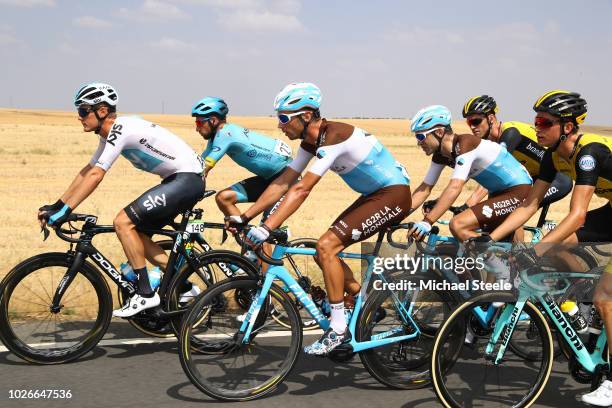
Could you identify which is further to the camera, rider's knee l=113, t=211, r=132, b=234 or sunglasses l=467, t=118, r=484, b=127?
sunglasses l=467, t=118, r=484, b=127

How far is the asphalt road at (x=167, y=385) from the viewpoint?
483cm

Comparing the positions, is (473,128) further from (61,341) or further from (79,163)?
(79,163)

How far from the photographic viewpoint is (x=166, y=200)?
5926 mm

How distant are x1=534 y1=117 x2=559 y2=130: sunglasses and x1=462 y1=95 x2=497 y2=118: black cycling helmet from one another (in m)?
2.58

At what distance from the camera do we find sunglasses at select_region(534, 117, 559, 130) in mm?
4832

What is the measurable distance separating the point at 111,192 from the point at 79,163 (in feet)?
32.8

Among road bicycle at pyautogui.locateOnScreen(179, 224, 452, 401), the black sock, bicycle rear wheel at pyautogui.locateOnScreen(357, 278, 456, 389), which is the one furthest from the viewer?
the black sock

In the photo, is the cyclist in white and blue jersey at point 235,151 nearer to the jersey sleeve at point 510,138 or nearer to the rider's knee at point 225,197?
the rider's knee at point 225,197

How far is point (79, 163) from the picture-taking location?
1086 inches

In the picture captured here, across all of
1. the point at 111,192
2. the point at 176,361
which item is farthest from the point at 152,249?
the point at 111,192

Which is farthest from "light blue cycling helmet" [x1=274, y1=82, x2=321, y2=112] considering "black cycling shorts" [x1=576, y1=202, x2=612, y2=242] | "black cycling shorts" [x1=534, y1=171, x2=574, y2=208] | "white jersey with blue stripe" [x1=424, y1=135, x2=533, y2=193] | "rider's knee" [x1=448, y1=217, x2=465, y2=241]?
"black cycling shorts" [x1=534, y1=171, x2=574, y2=208]

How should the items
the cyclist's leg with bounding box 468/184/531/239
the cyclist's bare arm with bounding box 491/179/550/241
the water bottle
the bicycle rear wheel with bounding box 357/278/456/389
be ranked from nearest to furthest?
the water bottle → the bicycle rear wheel with bounding box 357/278/456/389 → the cyclist's bare arm with bounding box 491/179/550/241 → the cyclist's leg with bounding box 468/184/531/239

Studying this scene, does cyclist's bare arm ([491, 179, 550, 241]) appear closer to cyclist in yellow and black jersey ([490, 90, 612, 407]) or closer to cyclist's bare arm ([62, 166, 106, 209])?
cyclist in yellow and black jersey ([490, 90, 612, 407])

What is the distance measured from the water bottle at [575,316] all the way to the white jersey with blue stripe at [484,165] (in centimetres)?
150
